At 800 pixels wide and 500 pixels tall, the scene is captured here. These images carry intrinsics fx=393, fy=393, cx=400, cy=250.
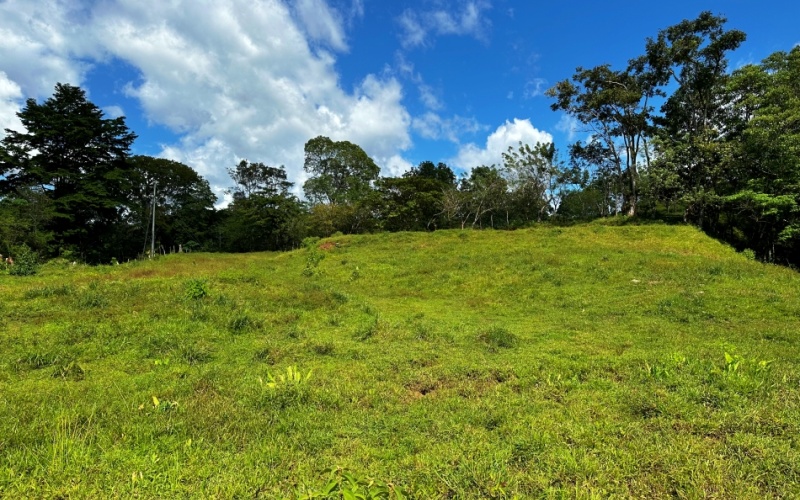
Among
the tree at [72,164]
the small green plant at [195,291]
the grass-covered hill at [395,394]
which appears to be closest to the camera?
the grass-covered hill at [395,394]

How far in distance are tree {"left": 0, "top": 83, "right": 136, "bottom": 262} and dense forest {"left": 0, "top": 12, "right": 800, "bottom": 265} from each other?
12 centimetres

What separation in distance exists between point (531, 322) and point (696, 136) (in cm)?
2363

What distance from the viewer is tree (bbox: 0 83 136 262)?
33.3 metres

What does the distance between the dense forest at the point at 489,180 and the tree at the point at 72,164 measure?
0.40 ft

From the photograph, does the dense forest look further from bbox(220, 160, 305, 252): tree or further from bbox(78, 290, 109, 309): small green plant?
bbox(78, 290, 109, 309): small green plant

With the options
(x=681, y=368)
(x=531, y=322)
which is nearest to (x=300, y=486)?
(x=681, y=368)

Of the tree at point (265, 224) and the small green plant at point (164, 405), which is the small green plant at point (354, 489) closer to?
the small green plant at point (164, 405)

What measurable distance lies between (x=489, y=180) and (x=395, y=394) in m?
41.1

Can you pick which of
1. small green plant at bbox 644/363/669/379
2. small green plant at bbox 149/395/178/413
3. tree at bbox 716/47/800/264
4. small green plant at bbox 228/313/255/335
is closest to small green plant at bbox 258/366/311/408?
small green plant at bbox 149/395/178/413

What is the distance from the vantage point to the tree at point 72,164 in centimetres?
3331

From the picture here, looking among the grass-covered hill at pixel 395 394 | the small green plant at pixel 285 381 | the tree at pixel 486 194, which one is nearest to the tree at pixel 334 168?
the tree at pixel 486 194

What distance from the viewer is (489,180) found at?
44.3 metres

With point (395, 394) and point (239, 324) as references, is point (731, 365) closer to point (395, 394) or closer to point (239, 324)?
point (395, 394)

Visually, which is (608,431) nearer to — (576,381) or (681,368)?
(576,381)
